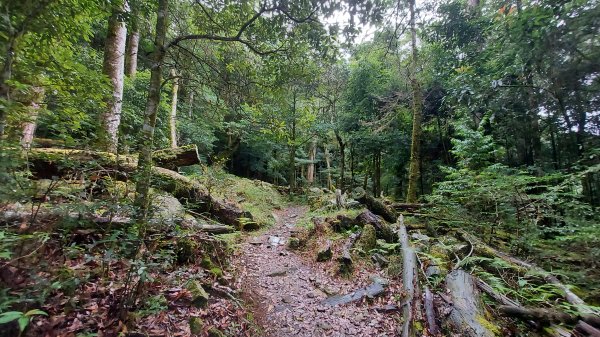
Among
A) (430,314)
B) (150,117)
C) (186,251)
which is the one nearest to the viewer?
(150,117)

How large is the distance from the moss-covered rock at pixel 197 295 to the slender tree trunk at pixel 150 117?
126 centimetres

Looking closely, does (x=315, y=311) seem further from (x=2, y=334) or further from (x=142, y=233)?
(x=2, y=334)

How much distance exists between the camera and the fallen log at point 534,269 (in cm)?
373

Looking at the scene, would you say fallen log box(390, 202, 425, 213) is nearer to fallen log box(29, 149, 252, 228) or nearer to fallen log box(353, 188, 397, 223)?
fallen log box(353, 188, 397, 223)

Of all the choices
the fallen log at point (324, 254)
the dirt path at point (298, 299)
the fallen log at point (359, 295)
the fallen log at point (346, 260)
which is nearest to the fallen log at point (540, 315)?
the dirt path at point (298, 299)

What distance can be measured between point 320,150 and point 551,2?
2655 centimetres

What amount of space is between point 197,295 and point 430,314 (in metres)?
3.30

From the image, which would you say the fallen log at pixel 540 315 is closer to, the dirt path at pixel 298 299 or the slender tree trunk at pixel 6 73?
the dirt path at pixel 298 299

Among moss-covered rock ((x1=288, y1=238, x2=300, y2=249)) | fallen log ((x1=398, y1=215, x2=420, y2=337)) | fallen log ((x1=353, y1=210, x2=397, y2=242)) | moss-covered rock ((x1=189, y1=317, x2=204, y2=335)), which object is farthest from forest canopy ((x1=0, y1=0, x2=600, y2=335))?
fallen log ((x1=353, y1=210, x2=397, y2=242))

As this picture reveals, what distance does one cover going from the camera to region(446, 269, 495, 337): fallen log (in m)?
3.43

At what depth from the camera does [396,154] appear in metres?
15.5

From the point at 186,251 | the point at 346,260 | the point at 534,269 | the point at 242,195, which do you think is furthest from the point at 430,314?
the point at 242,195

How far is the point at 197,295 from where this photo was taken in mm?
3586

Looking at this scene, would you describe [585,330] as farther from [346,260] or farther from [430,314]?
[346,260]
